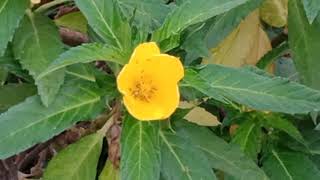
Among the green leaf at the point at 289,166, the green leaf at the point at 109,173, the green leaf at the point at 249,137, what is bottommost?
the green leaf at the point at 289,166

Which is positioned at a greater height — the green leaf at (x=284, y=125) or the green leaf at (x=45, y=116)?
the green leaf at (x=45, y=116)

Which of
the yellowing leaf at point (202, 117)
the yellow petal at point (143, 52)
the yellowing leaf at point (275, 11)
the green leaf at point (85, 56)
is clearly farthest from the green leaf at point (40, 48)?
the yellowing leaf at point (275, 11)

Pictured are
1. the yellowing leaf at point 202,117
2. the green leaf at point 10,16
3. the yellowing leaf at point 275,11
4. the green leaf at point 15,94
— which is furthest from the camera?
the yellowing leaf at point 275,11

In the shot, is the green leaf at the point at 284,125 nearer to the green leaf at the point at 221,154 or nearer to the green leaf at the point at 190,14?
the green leaf at the point at 221,154

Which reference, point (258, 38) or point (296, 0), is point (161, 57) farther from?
point (258, 38)

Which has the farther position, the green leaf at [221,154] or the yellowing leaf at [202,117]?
the yellowing leaf at [202,117]

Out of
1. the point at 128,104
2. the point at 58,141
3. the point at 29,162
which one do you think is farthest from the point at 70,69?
the point at 29,162

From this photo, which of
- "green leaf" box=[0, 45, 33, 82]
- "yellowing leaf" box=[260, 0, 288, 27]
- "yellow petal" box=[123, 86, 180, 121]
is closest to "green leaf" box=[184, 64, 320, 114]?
"yellow petal" box=[123, 86, 180, 121]
